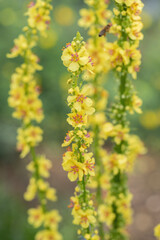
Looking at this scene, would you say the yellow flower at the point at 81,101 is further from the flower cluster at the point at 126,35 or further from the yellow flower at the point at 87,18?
the yellow flower at the point at 87,18

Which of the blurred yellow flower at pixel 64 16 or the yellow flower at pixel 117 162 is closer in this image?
the yellow flower at pixel 117 162

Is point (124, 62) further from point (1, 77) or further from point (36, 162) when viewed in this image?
point (1, 77)

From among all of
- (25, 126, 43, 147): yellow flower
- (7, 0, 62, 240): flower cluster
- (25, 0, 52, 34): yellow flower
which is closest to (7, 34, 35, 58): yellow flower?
(7, 0, 62, 240): flower cluster

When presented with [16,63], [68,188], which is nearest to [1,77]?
[16,63]

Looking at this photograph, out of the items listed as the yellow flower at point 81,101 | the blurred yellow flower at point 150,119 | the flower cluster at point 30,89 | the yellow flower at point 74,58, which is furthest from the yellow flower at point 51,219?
the blurred yellow flower at point 150,119

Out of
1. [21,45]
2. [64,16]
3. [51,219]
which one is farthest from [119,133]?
[64,16]

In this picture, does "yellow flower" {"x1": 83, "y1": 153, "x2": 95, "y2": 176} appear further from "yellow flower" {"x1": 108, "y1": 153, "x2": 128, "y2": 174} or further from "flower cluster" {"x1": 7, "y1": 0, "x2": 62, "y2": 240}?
"flower cluster" {"x1": 7, "y1": 0, "x2": 62, "y2": 240}
